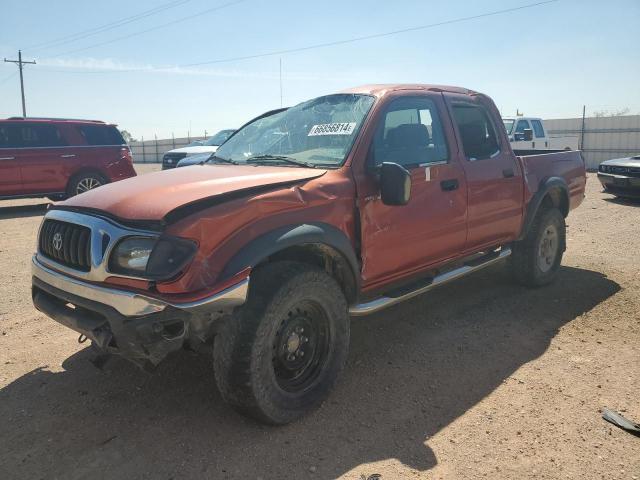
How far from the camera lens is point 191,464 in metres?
2.69

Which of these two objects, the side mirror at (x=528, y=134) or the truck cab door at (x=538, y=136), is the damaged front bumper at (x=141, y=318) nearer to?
the side mirror at (x=528, y=134)

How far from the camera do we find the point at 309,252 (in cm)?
330

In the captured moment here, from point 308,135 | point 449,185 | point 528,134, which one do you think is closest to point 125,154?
point 308,135

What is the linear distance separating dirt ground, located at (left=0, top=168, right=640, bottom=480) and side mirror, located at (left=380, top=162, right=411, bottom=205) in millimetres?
1266

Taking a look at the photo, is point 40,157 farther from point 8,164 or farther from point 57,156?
point 8,164

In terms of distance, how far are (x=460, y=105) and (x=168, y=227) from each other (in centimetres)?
296

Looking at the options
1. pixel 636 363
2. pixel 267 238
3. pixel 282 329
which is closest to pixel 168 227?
pixel 267 238

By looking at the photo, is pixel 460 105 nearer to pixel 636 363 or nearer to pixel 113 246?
pixel 636 363

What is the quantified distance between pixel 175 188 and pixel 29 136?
9715 mm

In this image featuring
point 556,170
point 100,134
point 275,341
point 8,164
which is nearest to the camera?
point 275,341

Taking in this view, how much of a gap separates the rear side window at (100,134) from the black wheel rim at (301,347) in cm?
1014

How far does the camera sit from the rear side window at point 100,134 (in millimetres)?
11570

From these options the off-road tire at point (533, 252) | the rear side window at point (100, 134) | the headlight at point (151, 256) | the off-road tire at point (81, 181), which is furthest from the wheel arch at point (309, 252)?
the rear side window at point (100, 134)

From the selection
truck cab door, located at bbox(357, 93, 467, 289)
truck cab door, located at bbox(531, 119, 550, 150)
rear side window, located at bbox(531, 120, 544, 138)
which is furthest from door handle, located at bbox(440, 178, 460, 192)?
rear side window, located at bbox(531, 120, 544, 138)
